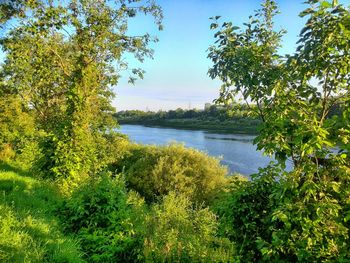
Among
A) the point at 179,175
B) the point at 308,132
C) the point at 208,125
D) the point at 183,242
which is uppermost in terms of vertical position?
the point at 308,132

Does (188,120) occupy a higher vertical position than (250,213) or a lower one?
lower

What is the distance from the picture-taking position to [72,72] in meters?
16.9

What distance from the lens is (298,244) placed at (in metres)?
3.98

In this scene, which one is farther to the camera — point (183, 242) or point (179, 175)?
point (179, 175)

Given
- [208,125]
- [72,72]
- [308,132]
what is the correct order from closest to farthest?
[308,132]
[72,72]
[208,125]

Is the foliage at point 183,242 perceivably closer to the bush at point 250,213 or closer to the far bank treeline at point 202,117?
the bush at point 250,213

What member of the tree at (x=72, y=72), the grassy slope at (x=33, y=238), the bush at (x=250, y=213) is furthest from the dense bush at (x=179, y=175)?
the bush at (x=250, y=213)

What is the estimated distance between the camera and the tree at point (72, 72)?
Result: 42.0 ft

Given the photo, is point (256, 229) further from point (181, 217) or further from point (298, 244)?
point (181, 217)

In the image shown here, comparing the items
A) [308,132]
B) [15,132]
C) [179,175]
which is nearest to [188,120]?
[179,175]

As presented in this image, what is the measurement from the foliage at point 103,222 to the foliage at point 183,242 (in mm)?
462

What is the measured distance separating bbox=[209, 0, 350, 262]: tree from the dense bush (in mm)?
18018

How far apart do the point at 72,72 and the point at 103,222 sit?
1141 cm

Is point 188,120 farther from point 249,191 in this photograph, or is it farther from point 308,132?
point 308,132
